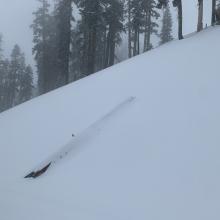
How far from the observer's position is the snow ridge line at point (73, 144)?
9.17 m

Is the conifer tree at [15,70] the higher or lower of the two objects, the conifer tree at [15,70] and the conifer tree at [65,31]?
the lower

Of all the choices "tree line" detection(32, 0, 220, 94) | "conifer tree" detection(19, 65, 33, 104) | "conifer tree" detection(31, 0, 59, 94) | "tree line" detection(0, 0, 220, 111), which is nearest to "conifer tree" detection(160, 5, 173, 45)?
"tree line" detection(0, 0, 220, 111)

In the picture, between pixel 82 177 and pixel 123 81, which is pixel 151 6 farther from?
pixel 82 177

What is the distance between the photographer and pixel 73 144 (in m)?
10.1

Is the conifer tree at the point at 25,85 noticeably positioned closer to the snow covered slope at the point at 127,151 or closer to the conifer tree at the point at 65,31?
the conifer tree at the point at 65,31

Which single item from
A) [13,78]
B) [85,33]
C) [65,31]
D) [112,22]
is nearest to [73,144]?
[65,31]

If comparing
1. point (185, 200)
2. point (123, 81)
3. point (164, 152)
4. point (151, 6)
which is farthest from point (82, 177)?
point (151, 6)

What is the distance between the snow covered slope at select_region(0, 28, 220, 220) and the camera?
6.68 meters

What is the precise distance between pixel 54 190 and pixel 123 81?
7.37m

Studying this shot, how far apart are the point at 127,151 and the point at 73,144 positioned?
6.62 feet

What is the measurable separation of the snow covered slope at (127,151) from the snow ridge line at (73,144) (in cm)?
4

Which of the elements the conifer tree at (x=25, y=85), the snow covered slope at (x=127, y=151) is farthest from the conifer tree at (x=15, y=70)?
the snow covered slope at (x=127, y=151)

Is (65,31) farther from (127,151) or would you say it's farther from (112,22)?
(127,151)

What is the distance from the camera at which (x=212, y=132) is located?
8.34 metres
